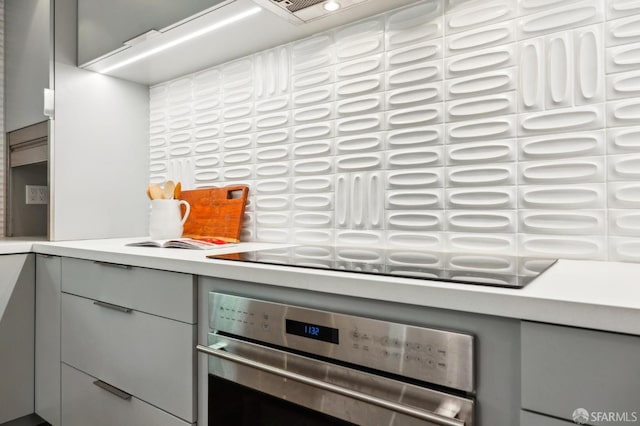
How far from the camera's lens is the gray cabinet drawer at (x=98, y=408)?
1.19 m

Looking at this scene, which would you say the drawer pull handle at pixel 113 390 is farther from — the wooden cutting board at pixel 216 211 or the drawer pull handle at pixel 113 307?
the wooden cutting board at pixel 216 211

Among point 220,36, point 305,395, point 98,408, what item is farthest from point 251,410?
point 220,36

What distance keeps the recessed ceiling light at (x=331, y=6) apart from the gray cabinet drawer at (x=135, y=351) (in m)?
1.02

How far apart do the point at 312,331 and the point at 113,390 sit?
0.86 meters

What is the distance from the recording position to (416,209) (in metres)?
1.29

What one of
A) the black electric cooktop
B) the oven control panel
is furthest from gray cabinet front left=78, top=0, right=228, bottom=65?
the oven control panel

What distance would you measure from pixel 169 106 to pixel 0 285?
1.05m

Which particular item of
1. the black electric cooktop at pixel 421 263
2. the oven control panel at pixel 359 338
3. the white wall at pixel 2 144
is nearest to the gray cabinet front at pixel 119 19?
the white wall at pixel 2 144

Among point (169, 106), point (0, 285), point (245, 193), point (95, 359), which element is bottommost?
point (95, 359)

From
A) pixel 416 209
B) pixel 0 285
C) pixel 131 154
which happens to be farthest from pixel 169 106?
pixel 416 209

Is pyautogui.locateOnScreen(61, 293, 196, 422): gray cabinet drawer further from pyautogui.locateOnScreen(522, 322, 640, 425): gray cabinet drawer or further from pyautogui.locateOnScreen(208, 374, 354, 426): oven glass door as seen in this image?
pyautogui.locateOnScreen(522, 322, 640, 425): gray cabinet drawer

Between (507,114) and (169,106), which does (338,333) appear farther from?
(169,106)

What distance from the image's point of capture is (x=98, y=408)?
54.7 inches

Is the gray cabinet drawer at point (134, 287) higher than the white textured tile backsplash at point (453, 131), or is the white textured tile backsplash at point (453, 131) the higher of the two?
the white textured tile backsplash at point (453, 131)
